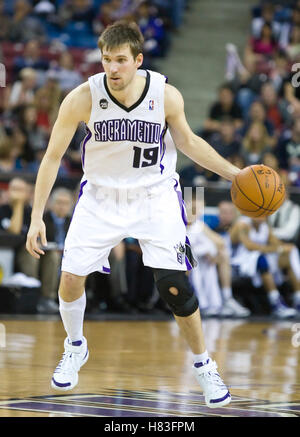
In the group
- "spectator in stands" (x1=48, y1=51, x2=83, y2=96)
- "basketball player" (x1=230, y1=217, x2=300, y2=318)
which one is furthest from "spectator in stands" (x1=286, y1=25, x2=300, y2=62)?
"basketball player" (x1=230, y1=217, x2=300, y2=318)

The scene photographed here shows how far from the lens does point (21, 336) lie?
784 cm

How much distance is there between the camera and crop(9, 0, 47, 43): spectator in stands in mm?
15789

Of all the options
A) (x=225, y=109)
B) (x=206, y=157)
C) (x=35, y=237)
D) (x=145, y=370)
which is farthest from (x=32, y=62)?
(x=35, y=237)

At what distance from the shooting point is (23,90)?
13906mm

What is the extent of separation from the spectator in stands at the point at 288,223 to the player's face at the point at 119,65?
21.2 ft

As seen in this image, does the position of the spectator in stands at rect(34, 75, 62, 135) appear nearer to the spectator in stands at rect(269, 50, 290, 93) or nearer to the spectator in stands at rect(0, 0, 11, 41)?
the spectator in stands at rect(0, 0, 11, 41)

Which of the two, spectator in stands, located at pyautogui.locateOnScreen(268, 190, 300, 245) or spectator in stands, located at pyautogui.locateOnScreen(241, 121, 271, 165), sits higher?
spectator in stands, located at pyautogui.locateOnScreen(241, 121, 271, 165)

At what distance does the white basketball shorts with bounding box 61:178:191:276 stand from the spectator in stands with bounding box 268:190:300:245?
614cm

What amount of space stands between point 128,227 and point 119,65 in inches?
33.6

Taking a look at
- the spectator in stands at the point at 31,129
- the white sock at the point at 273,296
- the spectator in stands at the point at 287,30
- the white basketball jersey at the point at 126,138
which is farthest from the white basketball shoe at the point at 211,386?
the spectator in stands at the point at 287,30

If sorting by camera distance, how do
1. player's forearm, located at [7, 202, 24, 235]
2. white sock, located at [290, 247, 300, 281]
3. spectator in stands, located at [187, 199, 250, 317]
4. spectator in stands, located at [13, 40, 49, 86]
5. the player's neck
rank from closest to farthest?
the player's neck → player's forearm, located at [7, 202, 24, 235] → spectator in stands, located at [187, 199, 250, 317] → white sock, located at [290, 247, 300, 281] → spectator in stands, located at [13, 40, 49, 86]

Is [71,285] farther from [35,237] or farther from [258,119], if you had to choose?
[258,119]
